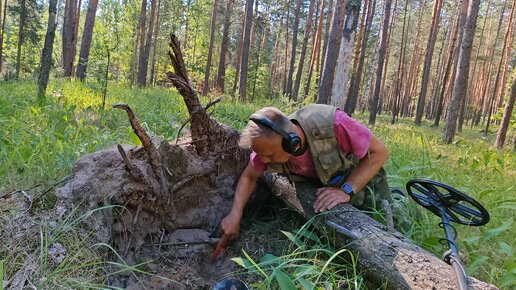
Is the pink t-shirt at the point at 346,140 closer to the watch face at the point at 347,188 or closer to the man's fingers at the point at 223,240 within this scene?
the watch face at the point at 347,188

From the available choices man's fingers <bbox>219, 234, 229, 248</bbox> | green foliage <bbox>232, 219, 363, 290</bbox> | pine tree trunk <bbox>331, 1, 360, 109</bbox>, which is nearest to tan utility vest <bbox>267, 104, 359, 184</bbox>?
green foliage <bbox>232, 219, 363, 290</bbox>

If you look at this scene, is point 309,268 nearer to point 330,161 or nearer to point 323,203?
point 323,203

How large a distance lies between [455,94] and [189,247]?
31.3 ft

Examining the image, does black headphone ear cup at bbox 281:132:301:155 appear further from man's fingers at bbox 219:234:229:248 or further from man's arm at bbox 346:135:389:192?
man's fingers at bbox 219:234:229:248

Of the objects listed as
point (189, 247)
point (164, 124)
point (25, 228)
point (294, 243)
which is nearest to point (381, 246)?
point (294, 243)

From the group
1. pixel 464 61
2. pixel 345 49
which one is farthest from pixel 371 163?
pixel 464 61

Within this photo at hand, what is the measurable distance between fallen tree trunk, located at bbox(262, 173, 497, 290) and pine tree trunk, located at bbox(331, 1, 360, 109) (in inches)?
224

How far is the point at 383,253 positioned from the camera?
1.98 meters

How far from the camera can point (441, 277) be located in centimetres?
177

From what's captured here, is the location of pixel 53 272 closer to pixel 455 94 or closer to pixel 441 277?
pixel 441 277

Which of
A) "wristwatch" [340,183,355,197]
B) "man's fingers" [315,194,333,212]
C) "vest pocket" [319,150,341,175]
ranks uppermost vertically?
"vest pocket" [319,150,341,175]

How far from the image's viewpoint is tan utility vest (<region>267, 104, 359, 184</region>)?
227cm

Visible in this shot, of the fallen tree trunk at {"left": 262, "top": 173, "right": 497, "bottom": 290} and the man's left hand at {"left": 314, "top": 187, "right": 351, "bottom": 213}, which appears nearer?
the fallen tree trunk at {"left": 262, "top": 173, "right": 497, "bottom": 290}

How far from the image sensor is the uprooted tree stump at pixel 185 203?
1966mm
